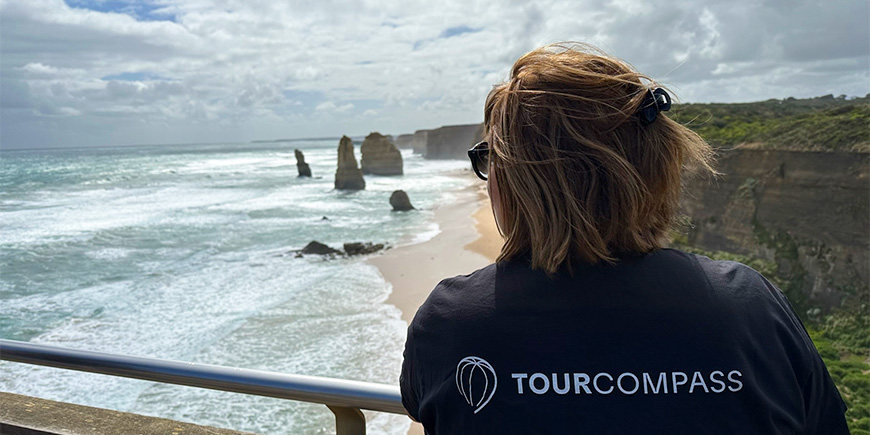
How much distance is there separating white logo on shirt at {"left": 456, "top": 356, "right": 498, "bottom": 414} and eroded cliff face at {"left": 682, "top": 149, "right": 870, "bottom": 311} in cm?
1418

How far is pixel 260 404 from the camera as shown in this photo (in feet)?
32.7

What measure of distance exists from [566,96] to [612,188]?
18cm

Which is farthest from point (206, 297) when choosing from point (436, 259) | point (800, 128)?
point (800, 128)

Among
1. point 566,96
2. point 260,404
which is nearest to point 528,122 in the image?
point 566,96

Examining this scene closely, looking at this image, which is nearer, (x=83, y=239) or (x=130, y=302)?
(x=130, y=302)

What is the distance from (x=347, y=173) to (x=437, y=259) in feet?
99.3

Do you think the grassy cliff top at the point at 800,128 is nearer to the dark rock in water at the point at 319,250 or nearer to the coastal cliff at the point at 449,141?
the dark rock in water at the point at 319,250

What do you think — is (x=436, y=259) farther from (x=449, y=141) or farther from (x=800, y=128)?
(x=449, y=141)

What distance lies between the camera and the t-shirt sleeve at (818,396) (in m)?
0.96

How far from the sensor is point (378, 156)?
64688 mm

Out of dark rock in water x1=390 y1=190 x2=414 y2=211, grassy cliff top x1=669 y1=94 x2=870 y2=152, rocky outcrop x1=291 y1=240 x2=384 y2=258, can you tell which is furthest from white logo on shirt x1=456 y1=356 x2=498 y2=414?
dark rock in water x1=390 y1=190 x2=414 y2=211

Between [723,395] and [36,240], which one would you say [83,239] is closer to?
[36,240]

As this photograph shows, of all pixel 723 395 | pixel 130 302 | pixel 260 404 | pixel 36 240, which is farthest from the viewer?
pixel 36 240

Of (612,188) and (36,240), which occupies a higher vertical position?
(612,188)
